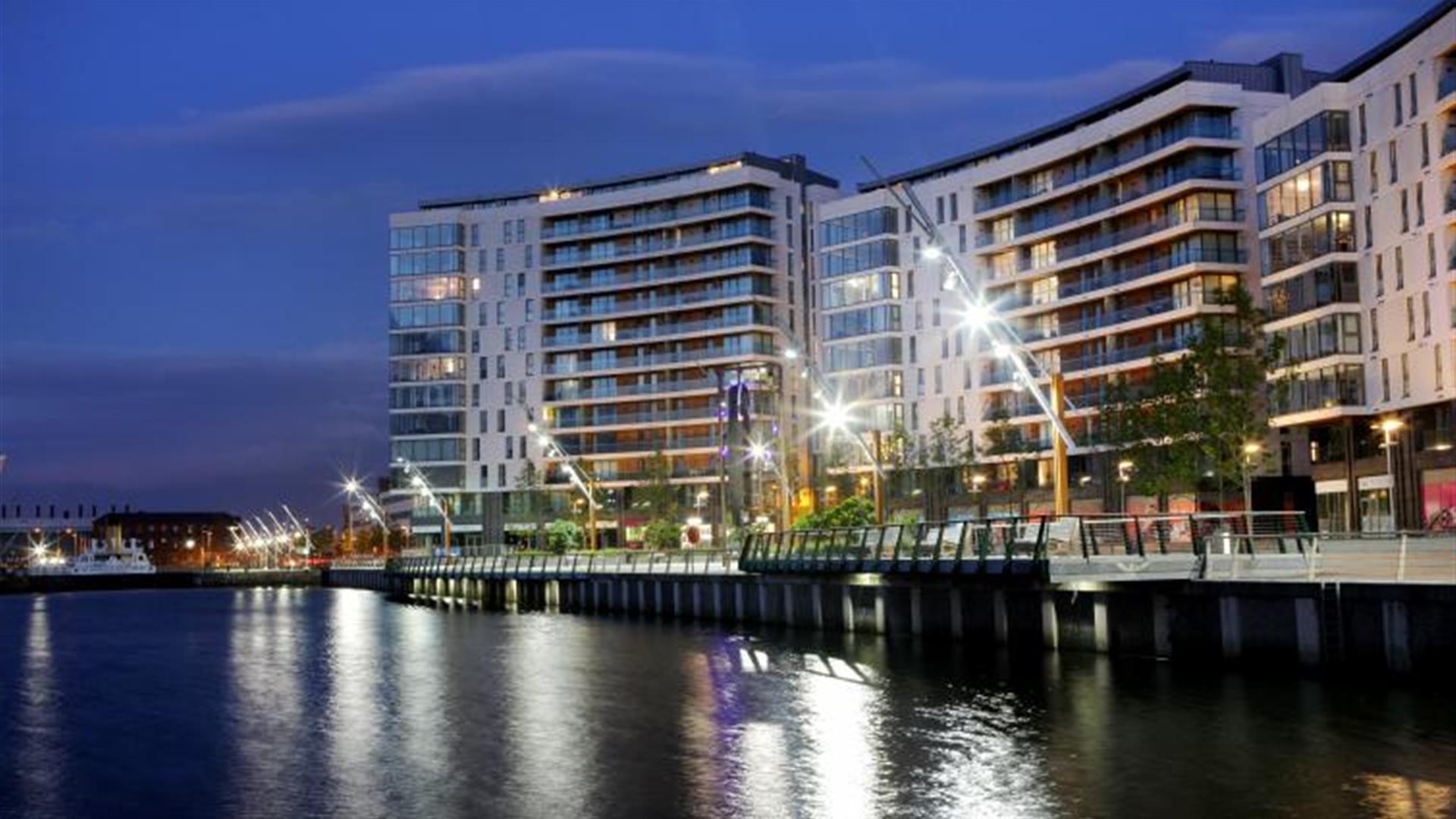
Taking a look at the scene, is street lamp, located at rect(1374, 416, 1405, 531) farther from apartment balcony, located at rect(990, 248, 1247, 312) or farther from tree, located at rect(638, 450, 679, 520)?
tree, located at rect(638, 450, 679, 520)

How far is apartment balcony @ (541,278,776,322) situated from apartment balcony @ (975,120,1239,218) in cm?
3188

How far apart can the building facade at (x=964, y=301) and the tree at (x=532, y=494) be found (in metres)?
1.52

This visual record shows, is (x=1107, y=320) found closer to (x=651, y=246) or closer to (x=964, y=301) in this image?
(x=651, y=246)

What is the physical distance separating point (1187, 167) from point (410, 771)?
93.5 m

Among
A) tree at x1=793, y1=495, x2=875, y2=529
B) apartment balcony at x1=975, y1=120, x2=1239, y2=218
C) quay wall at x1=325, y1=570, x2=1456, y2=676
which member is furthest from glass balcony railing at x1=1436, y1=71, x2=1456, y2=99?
quay wall at x1=325, y1=570, x2=1456, y2=676

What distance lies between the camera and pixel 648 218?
167 metres

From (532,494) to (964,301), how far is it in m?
116

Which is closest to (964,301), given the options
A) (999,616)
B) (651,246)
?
(999,616)

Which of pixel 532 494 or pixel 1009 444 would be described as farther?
pixel 532 494

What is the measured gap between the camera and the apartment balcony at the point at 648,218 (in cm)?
16300

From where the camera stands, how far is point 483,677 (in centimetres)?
5219

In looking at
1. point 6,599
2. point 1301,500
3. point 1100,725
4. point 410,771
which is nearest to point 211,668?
point 410,771

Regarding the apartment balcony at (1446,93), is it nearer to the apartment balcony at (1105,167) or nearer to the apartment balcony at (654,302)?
the apartment balcony at (1105,167)

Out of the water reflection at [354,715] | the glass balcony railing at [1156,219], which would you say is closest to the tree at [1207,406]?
the glass balcony railing at [1156,219]
